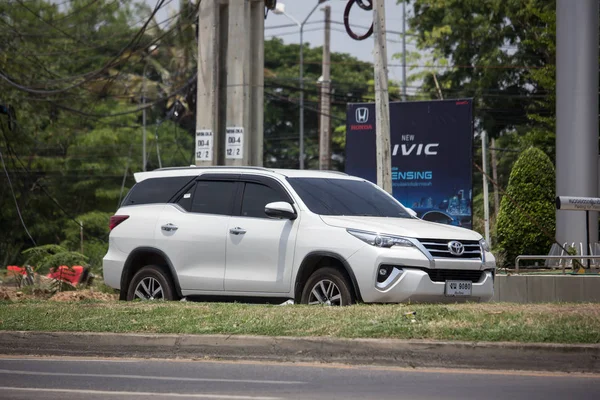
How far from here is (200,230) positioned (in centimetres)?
1395

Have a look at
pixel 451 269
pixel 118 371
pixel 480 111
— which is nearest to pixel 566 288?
pixel 451 269

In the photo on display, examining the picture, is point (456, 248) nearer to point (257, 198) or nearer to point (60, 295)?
point (257, 198)

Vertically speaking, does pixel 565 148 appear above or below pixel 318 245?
above

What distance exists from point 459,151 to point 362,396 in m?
13.2

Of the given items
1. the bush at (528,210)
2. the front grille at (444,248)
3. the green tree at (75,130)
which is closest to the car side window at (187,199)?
the front grille at (444,248)

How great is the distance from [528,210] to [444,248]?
10.4 m

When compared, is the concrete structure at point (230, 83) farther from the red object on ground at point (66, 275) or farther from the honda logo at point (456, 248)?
the honda logo at point (456, 248)

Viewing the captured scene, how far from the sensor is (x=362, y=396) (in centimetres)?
822

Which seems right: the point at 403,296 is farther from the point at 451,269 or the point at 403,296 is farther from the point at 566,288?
the point at 566,288

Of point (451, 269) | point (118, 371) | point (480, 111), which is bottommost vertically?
point (118, 371)

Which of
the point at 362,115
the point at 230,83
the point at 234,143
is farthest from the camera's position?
the point at 362,115

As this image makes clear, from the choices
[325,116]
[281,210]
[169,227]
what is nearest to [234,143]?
[169,227]

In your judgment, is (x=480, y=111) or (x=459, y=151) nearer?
(x=459, y=151)

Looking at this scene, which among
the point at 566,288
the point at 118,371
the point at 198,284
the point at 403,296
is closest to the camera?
the point at 118,371
